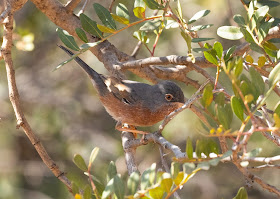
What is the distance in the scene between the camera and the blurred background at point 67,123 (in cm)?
621

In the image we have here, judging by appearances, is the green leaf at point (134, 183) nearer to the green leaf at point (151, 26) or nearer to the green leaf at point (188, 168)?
the green leaf at point (188, 168)

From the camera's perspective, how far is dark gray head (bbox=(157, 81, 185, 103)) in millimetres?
4551

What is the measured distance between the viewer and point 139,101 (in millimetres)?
4695

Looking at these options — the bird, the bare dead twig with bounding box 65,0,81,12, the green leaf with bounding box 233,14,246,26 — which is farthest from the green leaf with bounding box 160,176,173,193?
the bare dead twig with bounding box 65,0,81,12

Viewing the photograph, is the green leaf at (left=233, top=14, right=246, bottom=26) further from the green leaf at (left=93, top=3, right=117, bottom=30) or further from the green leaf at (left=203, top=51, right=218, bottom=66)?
the green leaf at (left=93, top=3, right=117, bottom=30)

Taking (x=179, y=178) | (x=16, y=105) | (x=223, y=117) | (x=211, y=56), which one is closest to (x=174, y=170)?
(x=179, y=178)

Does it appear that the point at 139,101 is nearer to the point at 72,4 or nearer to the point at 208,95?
the point at 72,4

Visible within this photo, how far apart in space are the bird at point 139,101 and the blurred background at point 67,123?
1456 mm

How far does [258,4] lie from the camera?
2998mm

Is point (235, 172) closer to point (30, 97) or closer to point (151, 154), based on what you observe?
point (151, 154)

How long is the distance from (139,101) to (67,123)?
216 cm

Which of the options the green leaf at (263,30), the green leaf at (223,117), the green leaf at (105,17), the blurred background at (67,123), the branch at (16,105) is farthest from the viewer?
the blurred background at (67,123)

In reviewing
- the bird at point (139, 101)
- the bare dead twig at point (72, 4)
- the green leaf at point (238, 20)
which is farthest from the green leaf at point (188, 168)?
the bare dead twig at point (72, 4)

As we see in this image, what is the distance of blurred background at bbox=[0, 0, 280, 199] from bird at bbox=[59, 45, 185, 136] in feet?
4.78
